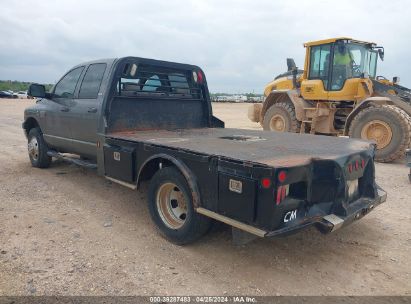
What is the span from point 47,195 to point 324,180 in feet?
13.3

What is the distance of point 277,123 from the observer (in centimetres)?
1166

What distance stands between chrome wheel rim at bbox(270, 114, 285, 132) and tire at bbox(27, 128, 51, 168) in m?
7.09

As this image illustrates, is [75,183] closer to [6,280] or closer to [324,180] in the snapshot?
[6,280]

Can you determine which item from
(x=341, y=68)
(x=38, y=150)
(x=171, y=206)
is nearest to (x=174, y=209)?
(x=171, y=206)

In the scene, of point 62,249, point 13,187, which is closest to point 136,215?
point 62,249

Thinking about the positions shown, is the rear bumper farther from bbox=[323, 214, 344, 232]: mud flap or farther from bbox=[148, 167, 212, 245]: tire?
bbox=[148, 167, 212, 245]: tire

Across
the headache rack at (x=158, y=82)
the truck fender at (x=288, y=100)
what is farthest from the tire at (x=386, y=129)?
the headache rack at (x=158, y=82)

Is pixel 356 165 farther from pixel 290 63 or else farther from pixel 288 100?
pixel 290 63

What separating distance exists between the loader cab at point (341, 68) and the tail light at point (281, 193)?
7648 mm

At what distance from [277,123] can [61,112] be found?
290 inches

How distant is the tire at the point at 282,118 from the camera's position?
11.0 m

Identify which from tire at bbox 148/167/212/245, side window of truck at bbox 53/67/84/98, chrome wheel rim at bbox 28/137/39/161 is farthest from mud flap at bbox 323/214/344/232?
chrome wheel rim at bbox 28/137/39/161

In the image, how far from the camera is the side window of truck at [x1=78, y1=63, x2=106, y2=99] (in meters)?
5.35

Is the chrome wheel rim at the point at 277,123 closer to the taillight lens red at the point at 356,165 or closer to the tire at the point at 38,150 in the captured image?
the tire at the point at 38,150
